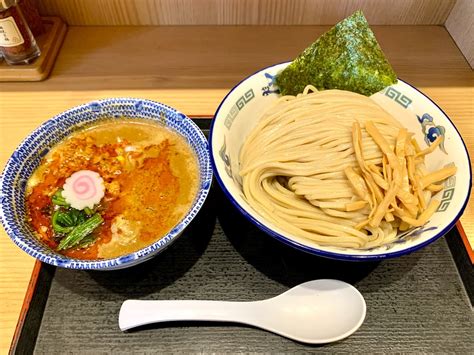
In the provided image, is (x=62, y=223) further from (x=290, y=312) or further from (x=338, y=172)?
(x=338, y=172)

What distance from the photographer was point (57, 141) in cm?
131

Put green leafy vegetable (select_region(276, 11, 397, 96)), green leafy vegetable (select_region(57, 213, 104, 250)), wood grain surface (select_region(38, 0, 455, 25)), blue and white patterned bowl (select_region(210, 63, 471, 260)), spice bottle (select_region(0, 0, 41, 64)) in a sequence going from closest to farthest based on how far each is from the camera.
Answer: blue and white patterned bowl (select_region(210, 63, 471, 260)) → green leafy vegetable (select_region(57, 213, 104, 250)) → green leafy vegetable (select_region(276, 11, 397, 96)) → spice bottle (select_region(0, 0, 41, 64)) → wood grain surface (select_region(38, 0, 455, 25))

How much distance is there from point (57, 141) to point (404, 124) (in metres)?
1.15

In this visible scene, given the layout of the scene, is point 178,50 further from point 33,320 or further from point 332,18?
point 33,320

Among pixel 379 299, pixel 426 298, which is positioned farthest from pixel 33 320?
pixel 426 298

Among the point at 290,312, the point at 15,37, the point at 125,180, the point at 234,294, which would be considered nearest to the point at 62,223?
the point at 125,180

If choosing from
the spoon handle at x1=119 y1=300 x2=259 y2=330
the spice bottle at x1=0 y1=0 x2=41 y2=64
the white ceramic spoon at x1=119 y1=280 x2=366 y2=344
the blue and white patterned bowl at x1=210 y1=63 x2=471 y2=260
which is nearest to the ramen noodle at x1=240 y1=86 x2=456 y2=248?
the blue and white patterned bowl at x1=210 y1=63 x2=471 y2=260

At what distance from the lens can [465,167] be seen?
112cm

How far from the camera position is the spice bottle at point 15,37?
1.50m

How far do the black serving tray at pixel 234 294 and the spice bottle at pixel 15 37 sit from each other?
39.0 inches

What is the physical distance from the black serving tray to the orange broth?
9 cm

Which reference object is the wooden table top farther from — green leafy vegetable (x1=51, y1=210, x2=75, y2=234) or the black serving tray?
the black serving tray

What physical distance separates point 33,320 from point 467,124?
5.57 feet

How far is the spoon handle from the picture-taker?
1.02m
